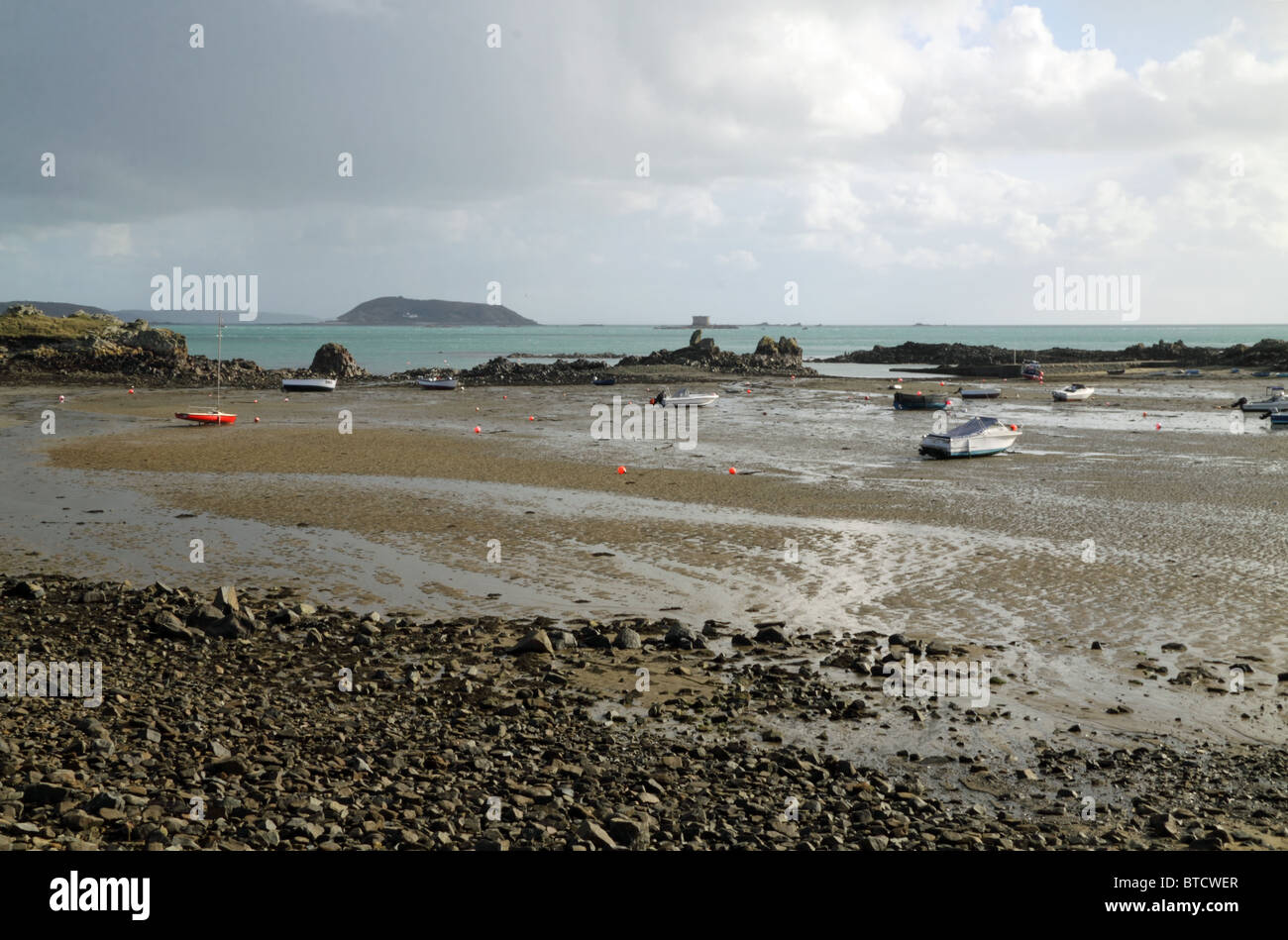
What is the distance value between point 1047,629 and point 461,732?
29.6 feet

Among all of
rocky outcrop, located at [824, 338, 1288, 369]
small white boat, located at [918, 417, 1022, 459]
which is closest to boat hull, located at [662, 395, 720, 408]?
small white boat, located at [918, 417, 1022, 459]

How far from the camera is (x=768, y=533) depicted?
21328 millimetres

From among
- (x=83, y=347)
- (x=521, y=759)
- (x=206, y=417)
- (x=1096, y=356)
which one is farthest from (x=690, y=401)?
(x=1096, y=356)

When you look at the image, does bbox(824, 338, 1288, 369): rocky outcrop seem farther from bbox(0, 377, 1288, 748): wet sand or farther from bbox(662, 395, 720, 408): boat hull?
bbox(0, 377, 1288, 748): wet sand

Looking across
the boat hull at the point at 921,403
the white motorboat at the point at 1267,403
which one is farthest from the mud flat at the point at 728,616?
the boat hull at the point at 921,403

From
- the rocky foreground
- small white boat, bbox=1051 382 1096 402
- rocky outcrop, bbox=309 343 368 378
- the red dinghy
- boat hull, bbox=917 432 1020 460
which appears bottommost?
the rocky foreground

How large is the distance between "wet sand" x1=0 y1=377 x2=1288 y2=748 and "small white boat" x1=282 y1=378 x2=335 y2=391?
2328 centimetres

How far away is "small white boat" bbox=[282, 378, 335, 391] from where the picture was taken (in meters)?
64.6

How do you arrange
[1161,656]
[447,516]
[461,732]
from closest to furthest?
1. [461,732]
2. [1161,656]
3. [447,516]

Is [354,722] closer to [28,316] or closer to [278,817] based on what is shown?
[278,817]

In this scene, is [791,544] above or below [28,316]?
below

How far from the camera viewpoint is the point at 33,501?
23938mm
